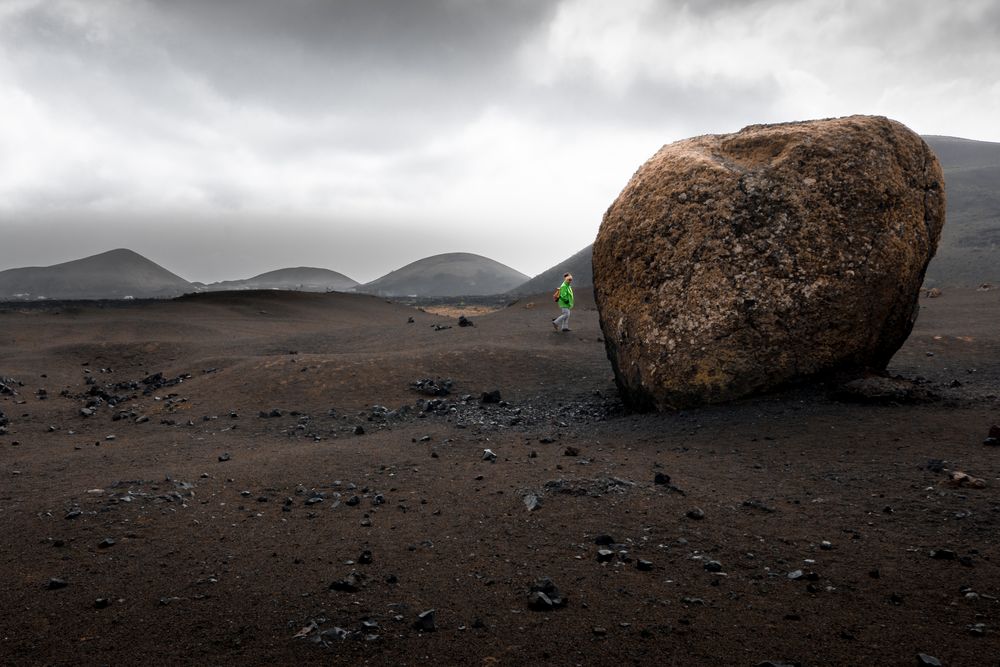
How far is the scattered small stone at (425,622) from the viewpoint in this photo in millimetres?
3371

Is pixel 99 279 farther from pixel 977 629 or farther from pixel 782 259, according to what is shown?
pixel 977 629

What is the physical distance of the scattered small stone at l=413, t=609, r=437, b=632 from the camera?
3371mm

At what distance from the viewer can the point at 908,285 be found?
26.5 feet

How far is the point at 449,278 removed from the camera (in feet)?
384

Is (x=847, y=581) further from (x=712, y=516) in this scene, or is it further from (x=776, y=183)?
(x=776, y=183)

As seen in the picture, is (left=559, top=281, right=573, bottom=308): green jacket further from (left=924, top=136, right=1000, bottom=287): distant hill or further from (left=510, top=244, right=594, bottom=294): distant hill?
(left=510, top=244, right=594, bottom=294): distant hill

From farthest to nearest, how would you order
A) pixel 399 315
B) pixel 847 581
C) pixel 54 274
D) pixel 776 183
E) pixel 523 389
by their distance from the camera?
pixel 54 274 → pixel 399 315 → pixel 523 389 → pixel 776 183 → pixel 847 581

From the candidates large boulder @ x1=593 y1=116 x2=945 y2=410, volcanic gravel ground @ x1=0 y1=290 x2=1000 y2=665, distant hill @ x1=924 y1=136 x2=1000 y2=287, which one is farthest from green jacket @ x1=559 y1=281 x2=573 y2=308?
distant hill @ x1=924 y1=136 x2=1000 y2=287

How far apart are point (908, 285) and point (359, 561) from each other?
7702 mm

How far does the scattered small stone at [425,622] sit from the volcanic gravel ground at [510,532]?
0.04ft

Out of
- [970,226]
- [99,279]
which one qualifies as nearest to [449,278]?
[99,279]

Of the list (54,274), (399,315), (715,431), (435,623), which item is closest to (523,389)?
(715,431)

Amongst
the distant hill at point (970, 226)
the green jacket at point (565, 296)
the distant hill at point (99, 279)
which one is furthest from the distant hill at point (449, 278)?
the green jacket at point (565, 296)

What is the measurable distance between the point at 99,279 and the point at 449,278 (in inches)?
2291
